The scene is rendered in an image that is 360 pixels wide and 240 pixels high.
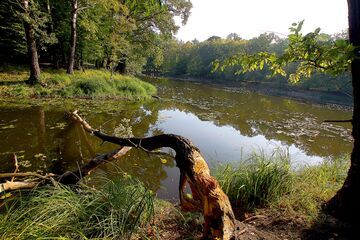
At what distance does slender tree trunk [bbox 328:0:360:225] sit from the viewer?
2205 mm

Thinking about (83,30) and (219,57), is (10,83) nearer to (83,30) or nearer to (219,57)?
(83,30)

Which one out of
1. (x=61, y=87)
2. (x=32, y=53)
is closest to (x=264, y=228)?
(x=61, y=87)

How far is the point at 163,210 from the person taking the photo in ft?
9.55

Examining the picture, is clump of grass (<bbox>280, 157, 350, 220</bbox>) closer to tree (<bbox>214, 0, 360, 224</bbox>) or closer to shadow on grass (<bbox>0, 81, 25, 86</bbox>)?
tree (<bbox>214, 0, 360, 224</bbox>)

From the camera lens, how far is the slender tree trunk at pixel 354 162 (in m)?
2.21

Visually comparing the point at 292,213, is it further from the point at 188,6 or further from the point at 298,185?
the point at 188,6

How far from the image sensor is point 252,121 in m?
12.6

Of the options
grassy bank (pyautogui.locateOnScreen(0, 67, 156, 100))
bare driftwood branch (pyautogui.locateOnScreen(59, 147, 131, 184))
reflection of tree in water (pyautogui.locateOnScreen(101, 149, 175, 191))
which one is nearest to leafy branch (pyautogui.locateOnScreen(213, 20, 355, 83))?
bare driftwood branch (pyautogui.locateOnScreen(59, 147, 131, 184))

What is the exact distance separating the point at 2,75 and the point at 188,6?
52.1ft

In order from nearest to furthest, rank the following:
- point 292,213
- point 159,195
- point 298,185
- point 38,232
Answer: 1. point 38,232
2. point 292,213
3. point 298,185
4. point 159,195

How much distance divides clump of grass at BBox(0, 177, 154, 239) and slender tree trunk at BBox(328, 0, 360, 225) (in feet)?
6.85

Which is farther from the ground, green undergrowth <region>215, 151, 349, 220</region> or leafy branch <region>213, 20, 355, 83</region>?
leafy branch <region>213, 20, 355, 83</region>

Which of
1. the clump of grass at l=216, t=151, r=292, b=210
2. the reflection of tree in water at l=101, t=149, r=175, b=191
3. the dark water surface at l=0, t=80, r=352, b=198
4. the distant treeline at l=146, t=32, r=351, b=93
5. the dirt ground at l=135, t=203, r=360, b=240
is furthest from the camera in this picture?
the distant treeline at l=146, t=32, r=351, b=93

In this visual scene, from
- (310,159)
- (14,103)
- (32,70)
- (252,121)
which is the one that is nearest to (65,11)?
(32,70)
